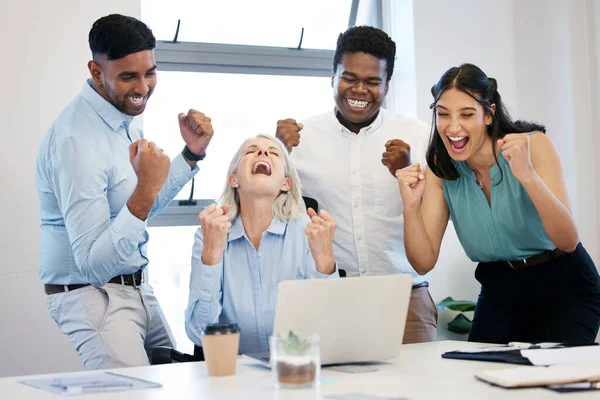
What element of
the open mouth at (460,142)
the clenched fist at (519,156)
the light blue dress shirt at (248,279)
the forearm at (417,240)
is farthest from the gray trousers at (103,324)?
the clenched fist at (519,156)

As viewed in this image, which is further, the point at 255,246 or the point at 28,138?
the point at 28,138

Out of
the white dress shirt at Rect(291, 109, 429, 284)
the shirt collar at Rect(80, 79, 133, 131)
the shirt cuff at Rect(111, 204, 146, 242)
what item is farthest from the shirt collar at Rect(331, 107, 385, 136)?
the shirt cuff at Rect(111, 204, 146, 242)

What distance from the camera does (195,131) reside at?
278 centimetres

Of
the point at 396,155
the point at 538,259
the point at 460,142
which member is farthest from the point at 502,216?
the point at 396,155

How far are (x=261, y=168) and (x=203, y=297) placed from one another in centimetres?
52

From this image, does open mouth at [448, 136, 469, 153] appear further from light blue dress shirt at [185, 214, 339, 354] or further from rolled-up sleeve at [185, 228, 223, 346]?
rolled-up sleeve at [185, 228, 223, 346]

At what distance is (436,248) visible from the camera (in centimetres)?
249

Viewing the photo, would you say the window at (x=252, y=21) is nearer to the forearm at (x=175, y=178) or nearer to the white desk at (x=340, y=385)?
the forearm at (x=175, y=178)

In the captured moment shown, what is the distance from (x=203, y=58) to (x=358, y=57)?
1276mm

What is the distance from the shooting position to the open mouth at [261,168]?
8.21 ft

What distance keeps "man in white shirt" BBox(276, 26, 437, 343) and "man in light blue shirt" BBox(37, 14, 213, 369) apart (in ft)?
2.05

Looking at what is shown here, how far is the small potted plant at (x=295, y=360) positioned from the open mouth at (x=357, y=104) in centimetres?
159

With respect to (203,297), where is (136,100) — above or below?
above

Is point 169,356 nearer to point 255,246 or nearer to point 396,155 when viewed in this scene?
point 255,246
